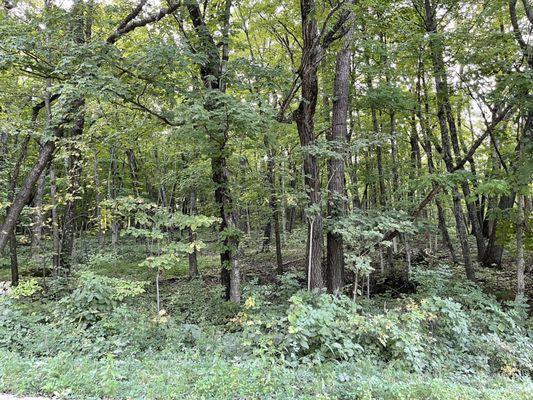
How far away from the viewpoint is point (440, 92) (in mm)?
7652

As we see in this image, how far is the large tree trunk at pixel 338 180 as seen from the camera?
21.4ft

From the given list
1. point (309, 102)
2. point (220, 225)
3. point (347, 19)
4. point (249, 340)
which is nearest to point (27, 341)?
point (249, 340)

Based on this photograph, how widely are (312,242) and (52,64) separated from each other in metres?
5.72

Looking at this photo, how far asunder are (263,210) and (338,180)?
4.03m

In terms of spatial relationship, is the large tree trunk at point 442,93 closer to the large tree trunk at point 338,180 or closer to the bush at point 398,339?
the large tree trunk at point 338,180

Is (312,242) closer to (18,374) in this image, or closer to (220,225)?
(220,225)

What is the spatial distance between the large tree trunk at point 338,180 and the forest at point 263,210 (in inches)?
1.6

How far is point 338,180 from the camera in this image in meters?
6.75

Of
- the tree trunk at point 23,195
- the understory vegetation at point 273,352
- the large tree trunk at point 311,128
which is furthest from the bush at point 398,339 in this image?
the tree trunk at point 23,195

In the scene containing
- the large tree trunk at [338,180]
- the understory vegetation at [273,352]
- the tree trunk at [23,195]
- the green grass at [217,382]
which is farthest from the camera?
the tree trunk at [23,195]

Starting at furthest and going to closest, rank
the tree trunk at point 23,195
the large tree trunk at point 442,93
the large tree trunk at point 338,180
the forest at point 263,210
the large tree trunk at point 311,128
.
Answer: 1. the large tree trunk at point 442,93
2. the tree trunk at point 23,195
3. the large tree trunk at point 338,180
4. the large tree trunk at point 311,128
5. the forest at point 263,210

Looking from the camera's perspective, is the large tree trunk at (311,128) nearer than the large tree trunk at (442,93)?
Yes

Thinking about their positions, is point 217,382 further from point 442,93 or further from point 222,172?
point 442,93

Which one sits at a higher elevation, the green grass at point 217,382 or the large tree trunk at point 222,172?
the large tree trunk at point 222,172
